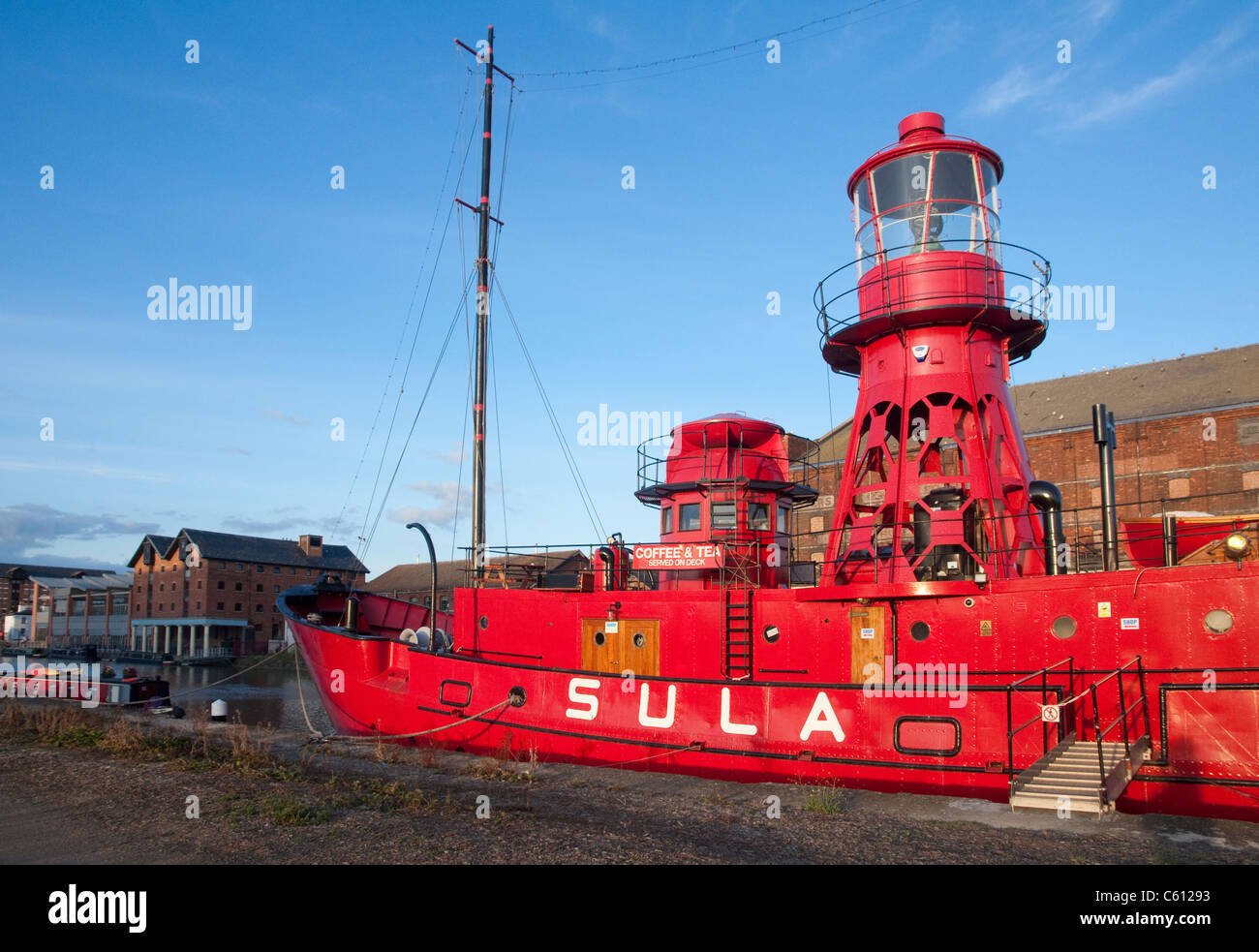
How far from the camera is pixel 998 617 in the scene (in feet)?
38.7

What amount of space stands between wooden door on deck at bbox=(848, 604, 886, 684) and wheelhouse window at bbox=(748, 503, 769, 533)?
475 cm

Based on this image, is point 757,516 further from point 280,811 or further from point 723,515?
point 280,811

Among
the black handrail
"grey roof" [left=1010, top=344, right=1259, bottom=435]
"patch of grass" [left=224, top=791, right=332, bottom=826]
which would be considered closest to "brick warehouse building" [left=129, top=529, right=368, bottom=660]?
"grey roof" [left=1010, top=344, right=1259, bottom=435]

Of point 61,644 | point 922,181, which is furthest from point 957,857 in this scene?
point 61,644

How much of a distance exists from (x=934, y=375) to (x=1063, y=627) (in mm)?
4549

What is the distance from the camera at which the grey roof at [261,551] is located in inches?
2621

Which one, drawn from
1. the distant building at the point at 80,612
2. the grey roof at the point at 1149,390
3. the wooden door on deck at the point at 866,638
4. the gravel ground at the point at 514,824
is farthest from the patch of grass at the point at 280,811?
the distant building at the point at 80,612

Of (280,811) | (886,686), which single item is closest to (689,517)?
(886,686)

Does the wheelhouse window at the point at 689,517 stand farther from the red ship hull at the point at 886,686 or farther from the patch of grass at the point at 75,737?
the patch of grass at the point at 75,737

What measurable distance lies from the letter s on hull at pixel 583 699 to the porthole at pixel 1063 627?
7148 millimetres
